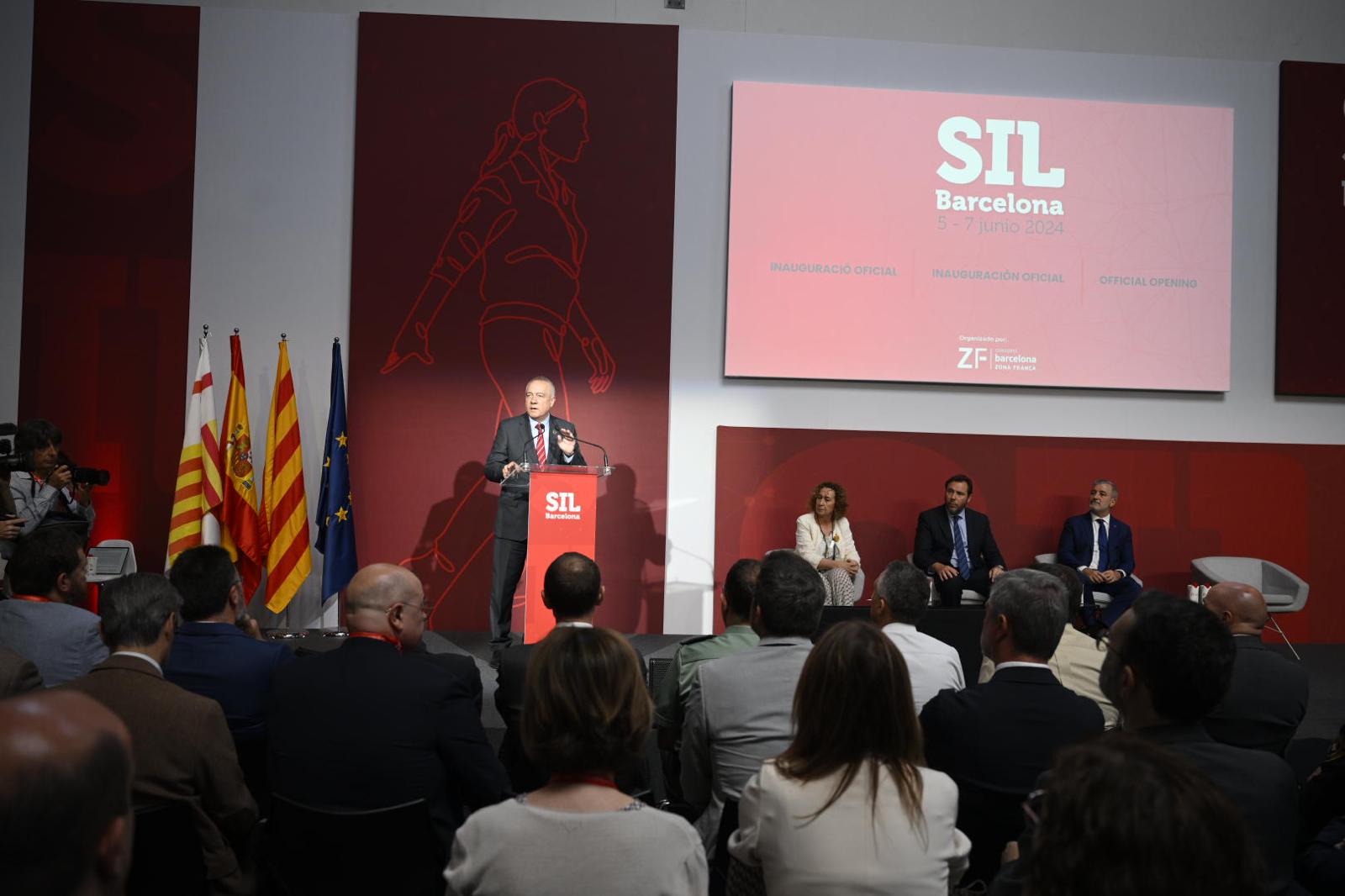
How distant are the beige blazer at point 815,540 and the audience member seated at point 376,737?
15.0ft

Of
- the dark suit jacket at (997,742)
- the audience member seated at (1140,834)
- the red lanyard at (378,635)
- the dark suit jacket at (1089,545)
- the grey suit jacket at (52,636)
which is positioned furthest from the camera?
the dark suit jacket at (1089,545)

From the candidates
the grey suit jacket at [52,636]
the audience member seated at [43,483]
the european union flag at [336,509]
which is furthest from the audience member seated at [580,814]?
the european union flag at [336,509]

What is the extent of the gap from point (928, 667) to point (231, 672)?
1.77 metres

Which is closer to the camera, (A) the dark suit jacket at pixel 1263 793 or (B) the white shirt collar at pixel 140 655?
(A) the dark suit jacket at pixel 1263 793

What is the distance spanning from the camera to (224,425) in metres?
6.64

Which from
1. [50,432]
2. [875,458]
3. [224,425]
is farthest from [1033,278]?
[50,432]

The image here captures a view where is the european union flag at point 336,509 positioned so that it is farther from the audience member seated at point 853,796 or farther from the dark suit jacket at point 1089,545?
the audience member seated at point 853,796

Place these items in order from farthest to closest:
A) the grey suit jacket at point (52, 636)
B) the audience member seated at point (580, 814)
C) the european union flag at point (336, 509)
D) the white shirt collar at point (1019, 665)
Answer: the european union flag at point (336, 509) < the grey suit jacket at point (52, 636) < the white shirt collar at point (1019, 665) < the audience member seated at point (580, 814)

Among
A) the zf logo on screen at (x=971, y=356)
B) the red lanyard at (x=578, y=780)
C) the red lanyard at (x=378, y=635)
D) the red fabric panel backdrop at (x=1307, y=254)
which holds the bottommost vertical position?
the red lanyard at (x=578, y=780)

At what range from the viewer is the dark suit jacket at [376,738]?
210 centimetres

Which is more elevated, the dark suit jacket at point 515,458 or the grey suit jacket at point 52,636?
the dark suit jacket at point 515,458

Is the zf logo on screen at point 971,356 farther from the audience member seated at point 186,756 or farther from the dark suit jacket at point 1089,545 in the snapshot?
the audience member seated at point 186,756

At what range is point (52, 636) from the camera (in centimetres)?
290

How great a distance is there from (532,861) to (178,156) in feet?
22.8
